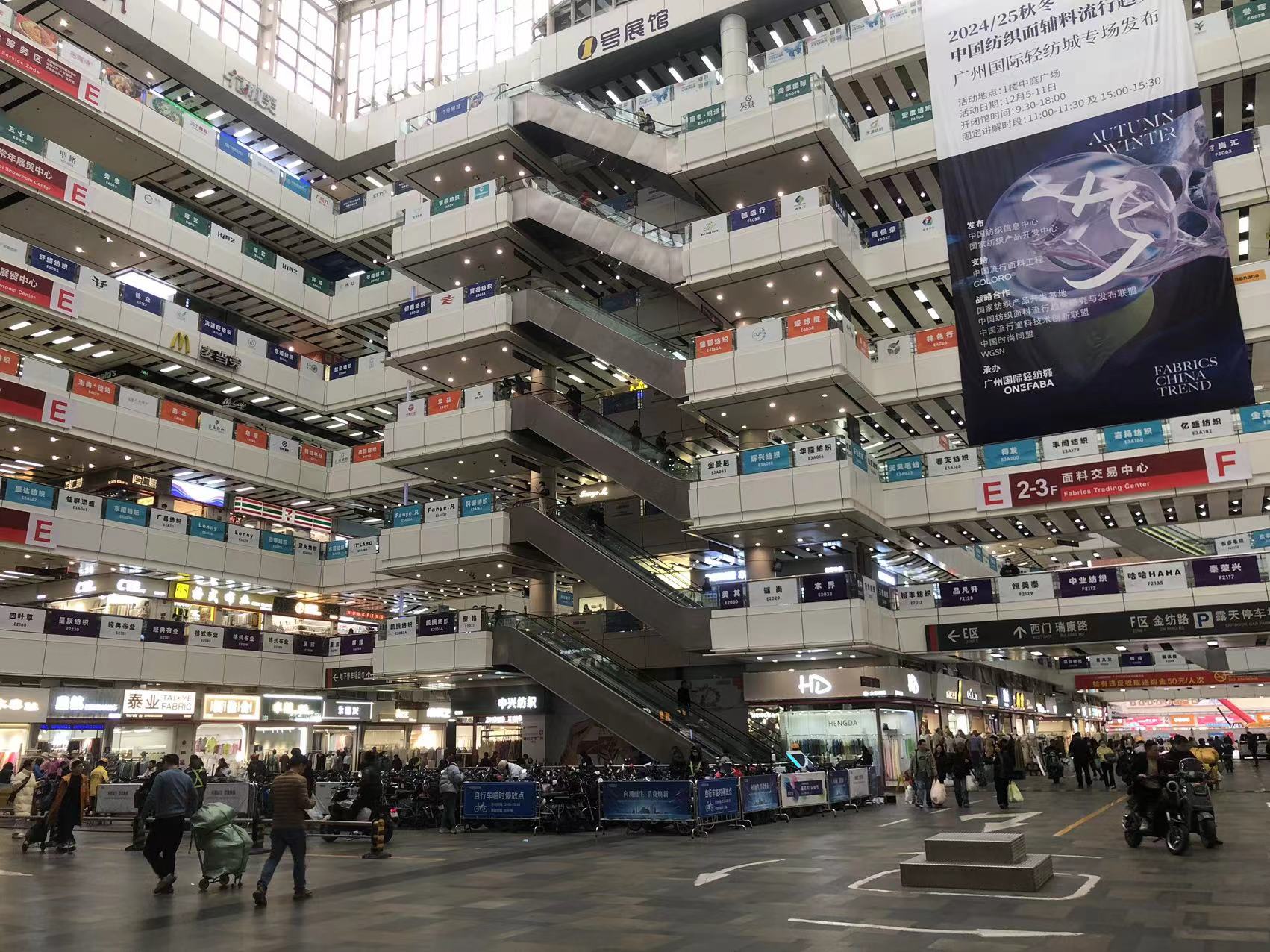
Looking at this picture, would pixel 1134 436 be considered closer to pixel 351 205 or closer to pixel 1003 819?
pixel 1003 819

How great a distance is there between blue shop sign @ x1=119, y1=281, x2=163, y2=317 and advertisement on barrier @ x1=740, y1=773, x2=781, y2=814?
27.9 metres

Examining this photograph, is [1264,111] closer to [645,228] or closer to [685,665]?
[645,228]

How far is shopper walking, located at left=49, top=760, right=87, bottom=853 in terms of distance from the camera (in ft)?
54.4

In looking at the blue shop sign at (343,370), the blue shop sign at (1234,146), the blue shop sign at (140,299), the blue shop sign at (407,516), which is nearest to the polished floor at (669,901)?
the blue shop sign at (1234,146)

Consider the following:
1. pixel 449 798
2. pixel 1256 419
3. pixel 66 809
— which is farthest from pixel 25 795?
pixel 1256 419

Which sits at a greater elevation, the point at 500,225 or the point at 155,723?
the point at 500,225

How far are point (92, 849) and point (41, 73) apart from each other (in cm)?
2667

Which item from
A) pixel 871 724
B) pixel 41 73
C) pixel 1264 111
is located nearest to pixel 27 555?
pixel 41 73

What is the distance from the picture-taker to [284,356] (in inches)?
1602

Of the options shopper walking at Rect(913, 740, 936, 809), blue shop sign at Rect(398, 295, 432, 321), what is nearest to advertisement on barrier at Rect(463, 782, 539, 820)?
shopper walking at Rect(913, 740, 936, 809)

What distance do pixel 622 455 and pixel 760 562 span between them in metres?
6.39

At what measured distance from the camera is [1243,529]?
4716cm

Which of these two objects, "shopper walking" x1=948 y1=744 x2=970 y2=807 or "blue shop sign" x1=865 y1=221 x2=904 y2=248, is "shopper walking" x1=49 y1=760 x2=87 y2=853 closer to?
"shopper walking" x1=948 y1=744 x2=970 y2=807

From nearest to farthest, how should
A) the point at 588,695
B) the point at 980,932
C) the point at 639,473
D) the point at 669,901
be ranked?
1. the point at 980,932
2. the point at 669,901
3. the point at 588,695
4. the point at 639,473
